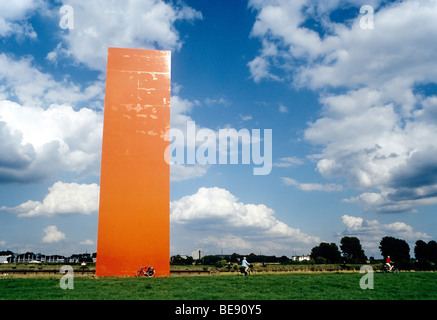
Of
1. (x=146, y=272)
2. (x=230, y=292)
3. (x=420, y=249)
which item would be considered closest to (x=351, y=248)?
(x=420, y=249)

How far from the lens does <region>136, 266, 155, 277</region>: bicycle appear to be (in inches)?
759

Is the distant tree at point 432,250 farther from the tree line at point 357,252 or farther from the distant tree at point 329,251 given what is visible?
the distant tree at point 329,251

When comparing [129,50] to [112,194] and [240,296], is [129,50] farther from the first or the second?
[240,296]

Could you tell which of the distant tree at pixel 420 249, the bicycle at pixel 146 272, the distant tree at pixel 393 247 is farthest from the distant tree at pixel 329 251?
Answer: the bicycle at pixel 146 272

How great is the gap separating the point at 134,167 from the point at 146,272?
22.0 ft

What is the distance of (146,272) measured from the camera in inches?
763

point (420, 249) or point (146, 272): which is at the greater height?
point (146, 272)

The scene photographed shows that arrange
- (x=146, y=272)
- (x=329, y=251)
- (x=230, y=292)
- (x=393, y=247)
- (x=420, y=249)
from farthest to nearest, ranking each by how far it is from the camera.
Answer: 1. (x=329, y=251)
2. (x=393, y=247)
3. (x=420, y=249)
4. (x=146, y=272)
5. (x=230, y=292)

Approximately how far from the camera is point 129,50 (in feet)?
73.2

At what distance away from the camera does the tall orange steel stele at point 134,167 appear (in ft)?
64.5

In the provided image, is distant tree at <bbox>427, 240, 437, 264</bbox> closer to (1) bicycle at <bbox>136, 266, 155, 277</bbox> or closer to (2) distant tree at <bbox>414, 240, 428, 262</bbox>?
(2) distant tree at <bbox>414, 240, 428, 262</bbox>

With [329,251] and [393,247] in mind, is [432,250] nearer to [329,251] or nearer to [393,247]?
[393,247]

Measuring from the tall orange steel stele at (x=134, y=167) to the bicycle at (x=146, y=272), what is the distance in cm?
32
